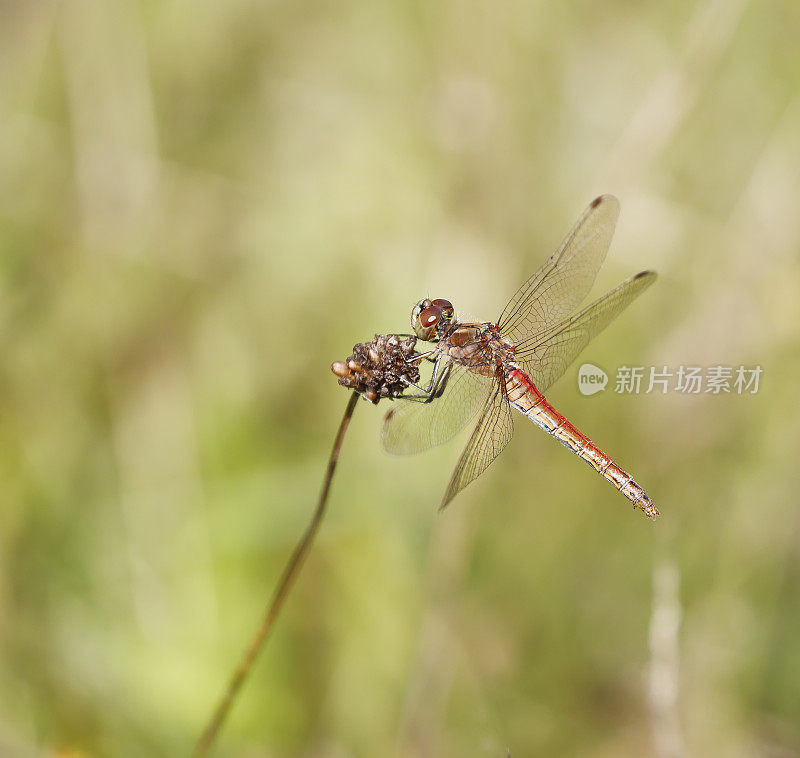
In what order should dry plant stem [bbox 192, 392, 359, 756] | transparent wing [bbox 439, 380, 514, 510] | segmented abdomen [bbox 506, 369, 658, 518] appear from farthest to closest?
segmented abdomen [bbox 506, 369, 658, 518] < transparent wing [bbox 439, 380, 514, 510] < dry plant stem [bbox 192, 392, 359, 756]

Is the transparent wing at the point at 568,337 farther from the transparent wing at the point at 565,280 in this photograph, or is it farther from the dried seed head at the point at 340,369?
the dried seed head at the point at 340,369

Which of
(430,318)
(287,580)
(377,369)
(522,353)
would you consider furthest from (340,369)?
(522,353)

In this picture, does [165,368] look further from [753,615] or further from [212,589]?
[753,615]

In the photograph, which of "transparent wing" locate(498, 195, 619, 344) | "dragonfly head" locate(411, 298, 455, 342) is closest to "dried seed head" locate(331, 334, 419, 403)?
"dragonfly head" locate(411, 298, 455, 342)

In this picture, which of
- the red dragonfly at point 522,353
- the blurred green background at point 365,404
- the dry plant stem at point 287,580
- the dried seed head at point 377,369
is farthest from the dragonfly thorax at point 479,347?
the dry plant stem at point 287,580

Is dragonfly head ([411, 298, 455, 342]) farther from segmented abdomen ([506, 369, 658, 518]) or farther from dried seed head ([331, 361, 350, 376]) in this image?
dried seed head ([331, 361, 350, 376])

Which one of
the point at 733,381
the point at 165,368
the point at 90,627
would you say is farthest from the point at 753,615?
the point at 165,368

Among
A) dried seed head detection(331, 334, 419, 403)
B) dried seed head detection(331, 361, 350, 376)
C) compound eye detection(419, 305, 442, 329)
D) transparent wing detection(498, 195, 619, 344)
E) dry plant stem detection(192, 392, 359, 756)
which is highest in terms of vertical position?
transparent wing detection(498, 195, 619, 344)
